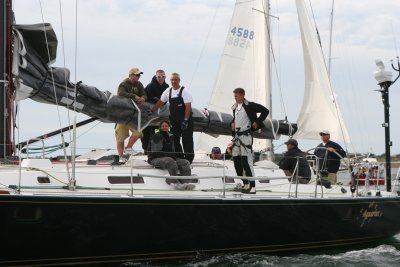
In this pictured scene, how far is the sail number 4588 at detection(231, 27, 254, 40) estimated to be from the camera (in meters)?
17.7

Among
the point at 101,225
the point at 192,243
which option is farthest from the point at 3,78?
the point at 192,243

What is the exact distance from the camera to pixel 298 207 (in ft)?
33.9

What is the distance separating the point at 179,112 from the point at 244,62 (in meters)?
7.37

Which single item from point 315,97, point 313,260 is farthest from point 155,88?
point 315,97

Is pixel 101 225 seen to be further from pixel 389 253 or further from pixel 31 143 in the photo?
pixel 389 253

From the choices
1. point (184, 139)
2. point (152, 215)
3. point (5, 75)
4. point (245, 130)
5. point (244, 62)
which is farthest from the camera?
point (244, 62)

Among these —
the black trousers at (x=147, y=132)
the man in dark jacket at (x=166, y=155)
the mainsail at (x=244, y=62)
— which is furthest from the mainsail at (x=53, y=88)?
the mainsail at (x=244, y=62)

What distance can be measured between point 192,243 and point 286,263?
147cm

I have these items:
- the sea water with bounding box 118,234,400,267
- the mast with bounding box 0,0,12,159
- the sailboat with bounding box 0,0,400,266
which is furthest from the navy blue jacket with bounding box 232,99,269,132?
the mast with bounding box 0,0,12,159

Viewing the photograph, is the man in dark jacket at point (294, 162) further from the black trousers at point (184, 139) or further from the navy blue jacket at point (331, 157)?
the black trousers at point (184, 139)

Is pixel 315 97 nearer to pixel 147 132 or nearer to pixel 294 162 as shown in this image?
pixel 294 162

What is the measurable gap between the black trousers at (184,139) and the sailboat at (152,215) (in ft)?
1.09

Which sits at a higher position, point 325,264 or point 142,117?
point 142,117

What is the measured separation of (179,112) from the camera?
1041 cm
